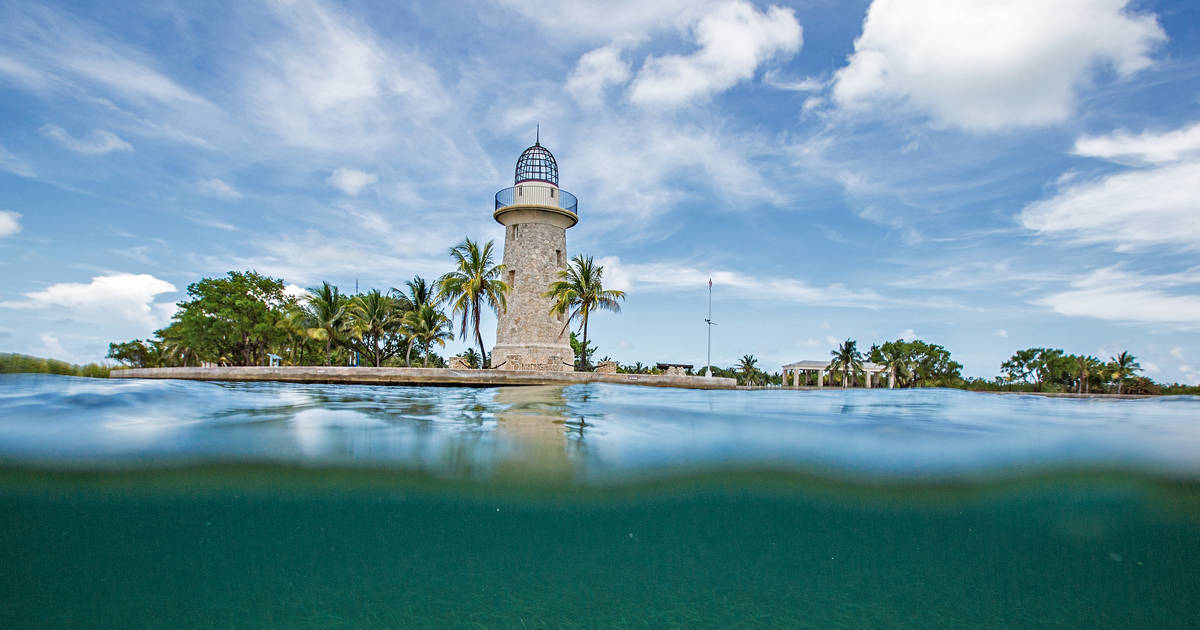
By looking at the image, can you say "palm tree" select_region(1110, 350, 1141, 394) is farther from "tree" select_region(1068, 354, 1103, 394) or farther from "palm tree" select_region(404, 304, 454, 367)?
"palm tree" select_region(404, 304, 454, 367)

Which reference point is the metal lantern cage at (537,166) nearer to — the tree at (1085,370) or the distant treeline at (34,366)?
the distant treeline at (34,366)

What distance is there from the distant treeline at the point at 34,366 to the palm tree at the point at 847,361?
6362 centimetres

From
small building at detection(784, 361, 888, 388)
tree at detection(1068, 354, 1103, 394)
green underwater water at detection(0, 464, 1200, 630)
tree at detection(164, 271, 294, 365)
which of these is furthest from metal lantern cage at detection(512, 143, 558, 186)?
tree at detection(1068, 354, 1103, 394)

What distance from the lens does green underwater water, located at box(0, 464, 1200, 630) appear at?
5.85 meters

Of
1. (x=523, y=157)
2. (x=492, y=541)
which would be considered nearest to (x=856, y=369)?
(x=523, y=157)

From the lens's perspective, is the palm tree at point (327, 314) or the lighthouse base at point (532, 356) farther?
the palm tree at point (327, 314)

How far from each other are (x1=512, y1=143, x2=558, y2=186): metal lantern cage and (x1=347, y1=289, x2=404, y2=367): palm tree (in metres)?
15.2

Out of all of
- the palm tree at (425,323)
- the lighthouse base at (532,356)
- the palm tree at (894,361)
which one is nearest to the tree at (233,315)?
the palm tree at (425,323)

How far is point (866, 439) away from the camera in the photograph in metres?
9.61

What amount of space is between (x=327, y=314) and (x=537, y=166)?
19.5 metres

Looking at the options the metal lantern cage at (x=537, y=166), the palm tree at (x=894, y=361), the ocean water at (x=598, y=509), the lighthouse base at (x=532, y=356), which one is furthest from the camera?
the palm tree at (x=894, y=361)

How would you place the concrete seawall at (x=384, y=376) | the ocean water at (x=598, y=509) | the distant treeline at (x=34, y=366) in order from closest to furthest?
the ocean water at (x=598, y=509) < the distant treeline at (x=34, y=366) < the concrete seawall at (x=384, y=376)

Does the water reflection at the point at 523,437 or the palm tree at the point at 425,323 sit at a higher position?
the palm tree at the point at 425,323

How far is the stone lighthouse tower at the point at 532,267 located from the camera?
1303 inches
